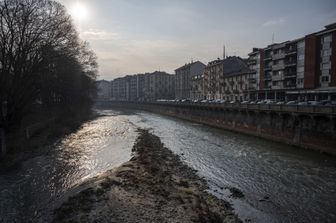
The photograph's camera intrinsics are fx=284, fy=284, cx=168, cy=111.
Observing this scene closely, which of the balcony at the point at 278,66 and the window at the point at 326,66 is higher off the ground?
the balcony at the point at 278,66

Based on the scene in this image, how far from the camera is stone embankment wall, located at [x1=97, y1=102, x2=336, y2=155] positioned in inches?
1191

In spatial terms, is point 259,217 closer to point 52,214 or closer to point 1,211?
point 52,214

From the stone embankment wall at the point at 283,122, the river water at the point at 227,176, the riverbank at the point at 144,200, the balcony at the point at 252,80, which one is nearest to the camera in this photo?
the riverbank at the point at 144,200

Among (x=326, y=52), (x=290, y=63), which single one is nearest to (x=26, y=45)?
(x=326, y=52)

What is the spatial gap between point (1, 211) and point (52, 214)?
2.96 m

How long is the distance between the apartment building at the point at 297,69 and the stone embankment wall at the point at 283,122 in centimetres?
1799

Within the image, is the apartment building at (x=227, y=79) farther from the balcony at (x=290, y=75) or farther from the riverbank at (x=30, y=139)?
the riverbank at (x=30, y=139)

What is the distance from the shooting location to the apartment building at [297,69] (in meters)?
54.9

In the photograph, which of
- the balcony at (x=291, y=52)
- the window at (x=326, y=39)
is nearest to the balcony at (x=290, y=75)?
the balcony at (x=291, y=52)

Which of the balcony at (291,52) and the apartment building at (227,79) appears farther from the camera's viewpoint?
the apartment building at (227,79)

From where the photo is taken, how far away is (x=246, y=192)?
18.8 metres

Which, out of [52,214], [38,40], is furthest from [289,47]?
[52,214]

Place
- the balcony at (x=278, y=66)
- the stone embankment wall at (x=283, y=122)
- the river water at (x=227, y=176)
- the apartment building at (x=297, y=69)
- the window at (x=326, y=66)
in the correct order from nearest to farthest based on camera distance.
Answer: the river water at (x=227, y=176), the stone embankment wall at (x=283, y=122), the apartment building at (x=297, y=69), the window at (x=326, y=66), the balcony at (x=278, y=66)

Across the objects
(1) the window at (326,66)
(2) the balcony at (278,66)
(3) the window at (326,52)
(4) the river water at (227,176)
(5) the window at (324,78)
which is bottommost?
(4) the river water at (227,176)
